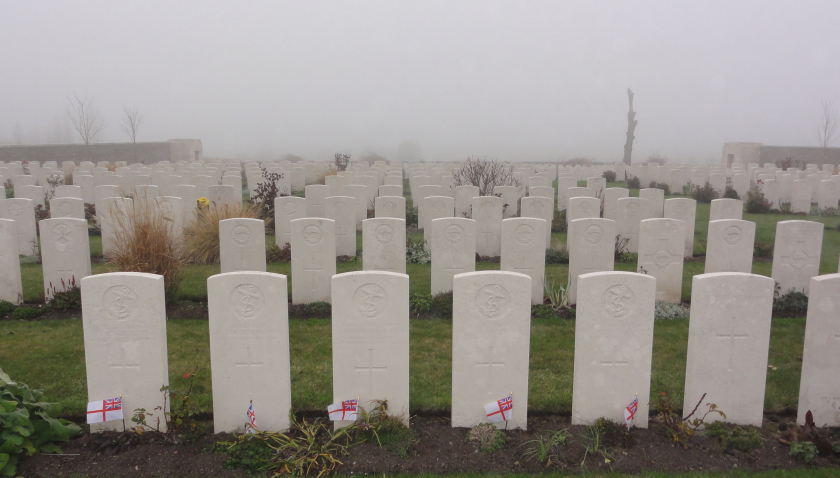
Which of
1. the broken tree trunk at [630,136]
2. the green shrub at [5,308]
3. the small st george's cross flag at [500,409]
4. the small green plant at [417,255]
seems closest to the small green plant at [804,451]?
the small st george's cross flag at [500,409]

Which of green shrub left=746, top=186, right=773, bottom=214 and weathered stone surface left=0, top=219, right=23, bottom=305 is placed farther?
green shrub left=746, top=186, right=773, bottom=214

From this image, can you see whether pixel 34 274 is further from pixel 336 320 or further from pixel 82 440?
pixel 336 320

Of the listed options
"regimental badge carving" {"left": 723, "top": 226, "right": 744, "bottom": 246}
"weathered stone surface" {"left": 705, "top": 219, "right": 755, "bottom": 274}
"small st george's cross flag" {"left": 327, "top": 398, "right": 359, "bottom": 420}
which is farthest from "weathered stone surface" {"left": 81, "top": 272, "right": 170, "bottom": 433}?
"regimental badge carving" {"left": 723, "top": 226, "right": 744, "bottom": 246}

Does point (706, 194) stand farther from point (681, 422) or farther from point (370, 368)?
point (370, 368)

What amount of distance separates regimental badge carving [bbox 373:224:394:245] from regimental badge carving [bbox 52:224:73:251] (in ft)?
12.6

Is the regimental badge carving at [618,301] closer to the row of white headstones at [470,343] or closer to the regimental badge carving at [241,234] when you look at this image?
the row of white headstones at [470,343]

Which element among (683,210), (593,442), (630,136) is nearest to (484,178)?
(683,210)

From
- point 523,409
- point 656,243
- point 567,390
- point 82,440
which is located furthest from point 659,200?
Result: point 82,440

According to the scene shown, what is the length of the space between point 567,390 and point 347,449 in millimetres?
2031

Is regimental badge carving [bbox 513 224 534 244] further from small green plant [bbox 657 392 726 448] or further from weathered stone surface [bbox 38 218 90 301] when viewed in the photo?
weathered stone surface [bbox 38 218 90 301]

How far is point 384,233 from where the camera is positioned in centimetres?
745

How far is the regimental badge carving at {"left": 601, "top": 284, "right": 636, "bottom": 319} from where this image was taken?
13.8 ft

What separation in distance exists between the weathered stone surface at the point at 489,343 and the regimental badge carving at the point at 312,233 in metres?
3.39

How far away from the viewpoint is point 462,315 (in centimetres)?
428
